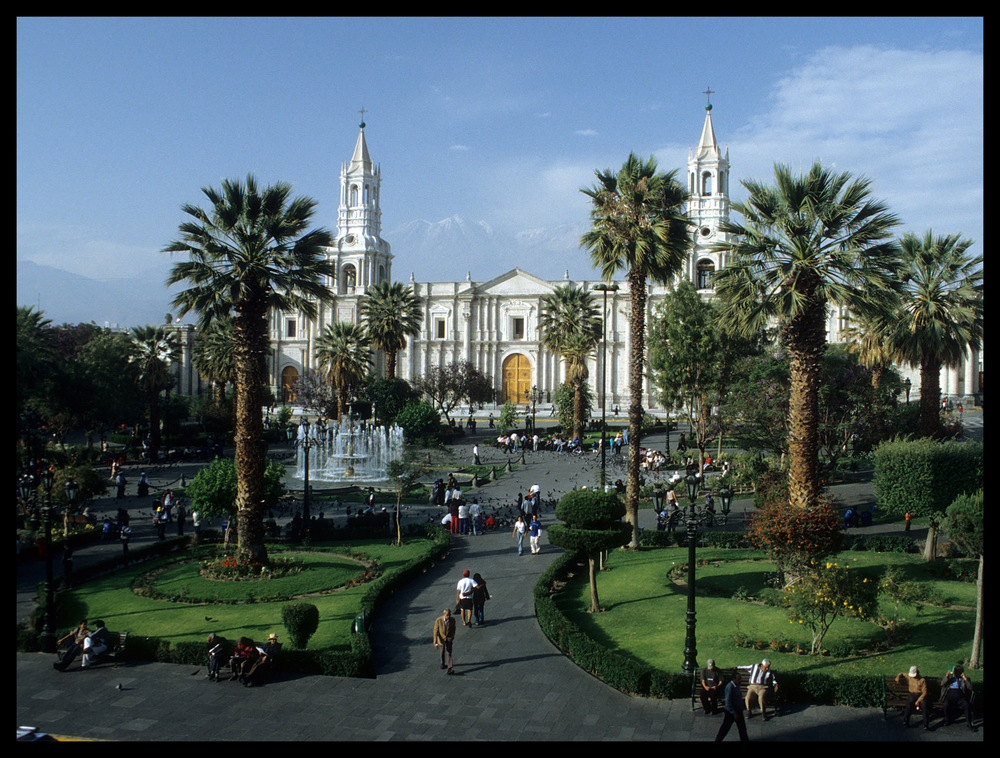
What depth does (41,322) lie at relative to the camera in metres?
29.1

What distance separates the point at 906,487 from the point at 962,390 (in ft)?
140

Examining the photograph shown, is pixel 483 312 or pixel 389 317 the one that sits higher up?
pixel 483 312

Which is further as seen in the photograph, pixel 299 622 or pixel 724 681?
pixel 299 622

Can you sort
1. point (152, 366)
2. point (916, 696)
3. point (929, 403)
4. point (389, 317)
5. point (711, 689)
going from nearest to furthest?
point (916, 696) < point (711, 689) < point (929, 403) < point (152, 366) < point (389, 317)

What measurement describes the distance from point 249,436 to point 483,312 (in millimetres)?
47844

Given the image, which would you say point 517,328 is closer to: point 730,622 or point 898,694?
point 730,622

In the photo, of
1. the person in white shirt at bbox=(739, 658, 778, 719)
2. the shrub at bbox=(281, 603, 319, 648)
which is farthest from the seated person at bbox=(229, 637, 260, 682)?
the person in white shirt at bbox=(739, 658, 778, 719)

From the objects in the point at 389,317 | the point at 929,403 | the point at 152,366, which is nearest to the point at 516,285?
the point at 389,317

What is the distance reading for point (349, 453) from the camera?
34.4 m

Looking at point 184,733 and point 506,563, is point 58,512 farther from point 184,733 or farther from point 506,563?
point 184,733

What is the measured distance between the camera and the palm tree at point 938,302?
20.4 metres

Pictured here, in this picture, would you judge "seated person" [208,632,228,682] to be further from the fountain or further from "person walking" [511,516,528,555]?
the fountain

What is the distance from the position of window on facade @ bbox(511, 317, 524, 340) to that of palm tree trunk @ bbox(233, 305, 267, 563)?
4696cm

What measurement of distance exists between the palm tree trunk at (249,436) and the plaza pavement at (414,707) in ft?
16.7
